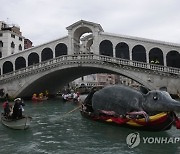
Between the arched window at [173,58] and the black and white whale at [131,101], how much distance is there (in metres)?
13.3

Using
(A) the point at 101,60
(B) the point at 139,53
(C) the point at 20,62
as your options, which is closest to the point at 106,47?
(A) the point at 101,60

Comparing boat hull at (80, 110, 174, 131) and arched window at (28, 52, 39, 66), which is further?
arched window at (28, 52, 39, 66)

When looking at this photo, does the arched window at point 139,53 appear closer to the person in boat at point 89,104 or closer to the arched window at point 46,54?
the arched window at point 46,54

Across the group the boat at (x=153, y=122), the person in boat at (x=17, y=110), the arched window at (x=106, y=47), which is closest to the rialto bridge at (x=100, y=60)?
the arched window at (x=106, y=47)

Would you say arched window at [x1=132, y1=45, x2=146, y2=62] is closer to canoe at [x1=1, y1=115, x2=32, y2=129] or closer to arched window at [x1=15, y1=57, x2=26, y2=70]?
arched window at [x1=15, y1=57, x2=26, y2=70]

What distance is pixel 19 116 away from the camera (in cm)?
1071

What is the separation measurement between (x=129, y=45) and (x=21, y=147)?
58.6 ft

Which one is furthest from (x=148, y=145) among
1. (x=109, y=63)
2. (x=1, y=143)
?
(x=109, y=63)

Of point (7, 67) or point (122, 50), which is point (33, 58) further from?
point (122, 50)

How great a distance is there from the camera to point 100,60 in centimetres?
2253

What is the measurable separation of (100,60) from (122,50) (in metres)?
3.19

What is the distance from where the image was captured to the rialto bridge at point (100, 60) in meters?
21.0

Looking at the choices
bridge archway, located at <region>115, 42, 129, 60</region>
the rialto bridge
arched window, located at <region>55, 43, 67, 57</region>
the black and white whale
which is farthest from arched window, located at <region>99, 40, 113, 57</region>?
the black and white whale

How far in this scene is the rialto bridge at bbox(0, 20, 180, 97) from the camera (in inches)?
827
